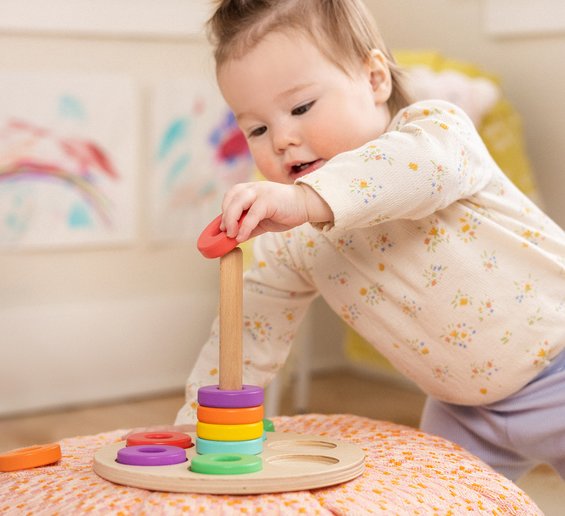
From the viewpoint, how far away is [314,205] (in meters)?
0.84

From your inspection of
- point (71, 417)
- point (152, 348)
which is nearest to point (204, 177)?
point (152, 348)

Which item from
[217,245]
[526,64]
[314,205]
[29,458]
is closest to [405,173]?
[314,205]

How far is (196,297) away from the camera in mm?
2303

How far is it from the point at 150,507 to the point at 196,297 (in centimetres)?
160

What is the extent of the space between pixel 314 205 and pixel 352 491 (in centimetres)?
26

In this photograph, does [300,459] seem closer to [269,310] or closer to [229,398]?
[229,398]

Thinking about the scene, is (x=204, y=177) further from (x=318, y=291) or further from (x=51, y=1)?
(x=318, y=291)

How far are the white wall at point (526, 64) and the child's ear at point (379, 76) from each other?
3.20 ft

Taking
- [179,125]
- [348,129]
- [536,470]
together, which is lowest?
[536,470]

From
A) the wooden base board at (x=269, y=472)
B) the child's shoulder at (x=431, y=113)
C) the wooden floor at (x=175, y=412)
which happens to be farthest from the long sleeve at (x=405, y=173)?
the wooden floor at (x=175, y=412)

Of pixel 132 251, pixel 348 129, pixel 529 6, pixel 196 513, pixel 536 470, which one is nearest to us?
pixel 196 513

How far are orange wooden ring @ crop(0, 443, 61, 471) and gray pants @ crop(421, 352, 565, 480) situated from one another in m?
0.52

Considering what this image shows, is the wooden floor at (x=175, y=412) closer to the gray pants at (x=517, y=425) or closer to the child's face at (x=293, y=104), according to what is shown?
the gray pants at (x=517, y=425)

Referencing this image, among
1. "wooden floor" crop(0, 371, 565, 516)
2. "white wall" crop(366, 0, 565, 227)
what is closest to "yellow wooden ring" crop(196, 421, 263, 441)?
"wooden floor" crop(0, 371, 565, 516)
